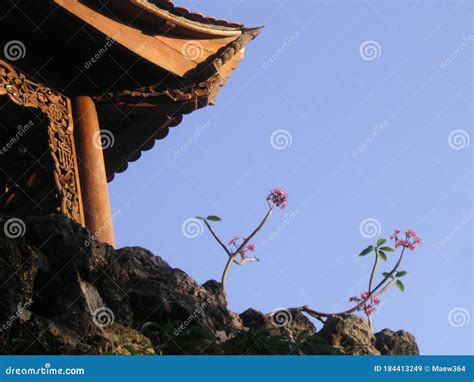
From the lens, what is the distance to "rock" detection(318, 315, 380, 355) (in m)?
7.74

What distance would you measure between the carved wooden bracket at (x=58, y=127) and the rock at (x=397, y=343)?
128 inches

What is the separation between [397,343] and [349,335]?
0.59 meters

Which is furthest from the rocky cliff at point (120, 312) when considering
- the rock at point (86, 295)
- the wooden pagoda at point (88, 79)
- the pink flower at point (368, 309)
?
the wooden pagoda at point (88, 79)

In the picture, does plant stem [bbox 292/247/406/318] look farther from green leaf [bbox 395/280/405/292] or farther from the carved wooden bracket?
the carved wooden bracket

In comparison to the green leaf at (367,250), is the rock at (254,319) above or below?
below

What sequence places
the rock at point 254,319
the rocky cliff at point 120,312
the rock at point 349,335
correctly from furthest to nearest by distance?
the rock at point 254,319 < the rock at point 349,335 < the rocky cliff at point 120,312

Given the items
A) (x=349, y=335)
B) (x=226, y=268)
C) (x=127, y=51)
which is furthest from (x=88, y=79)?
(x=349, y=335)

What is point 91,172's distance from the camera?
10.5 m

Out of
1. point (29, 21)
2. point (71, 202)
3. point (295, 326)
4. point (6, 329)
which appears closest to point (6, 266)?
point (6, 329)

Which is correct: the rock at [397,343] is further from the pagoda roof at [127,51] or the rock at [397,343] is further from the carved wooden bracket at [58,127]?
the pagoda roof at [127,51]

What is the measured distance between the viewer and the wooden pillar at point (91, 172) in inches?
405

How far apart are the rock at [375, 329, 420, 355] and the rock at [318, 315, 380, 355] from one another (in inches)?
6.4

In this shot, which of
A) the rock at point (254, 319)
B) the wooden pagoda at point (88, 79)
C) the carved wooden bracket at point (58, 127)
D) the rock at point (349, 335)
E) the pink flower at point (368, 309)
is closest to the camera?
the rock at point (349, 335)

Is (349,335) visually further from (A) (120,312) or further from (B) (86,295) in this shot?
(B) (86,295)
